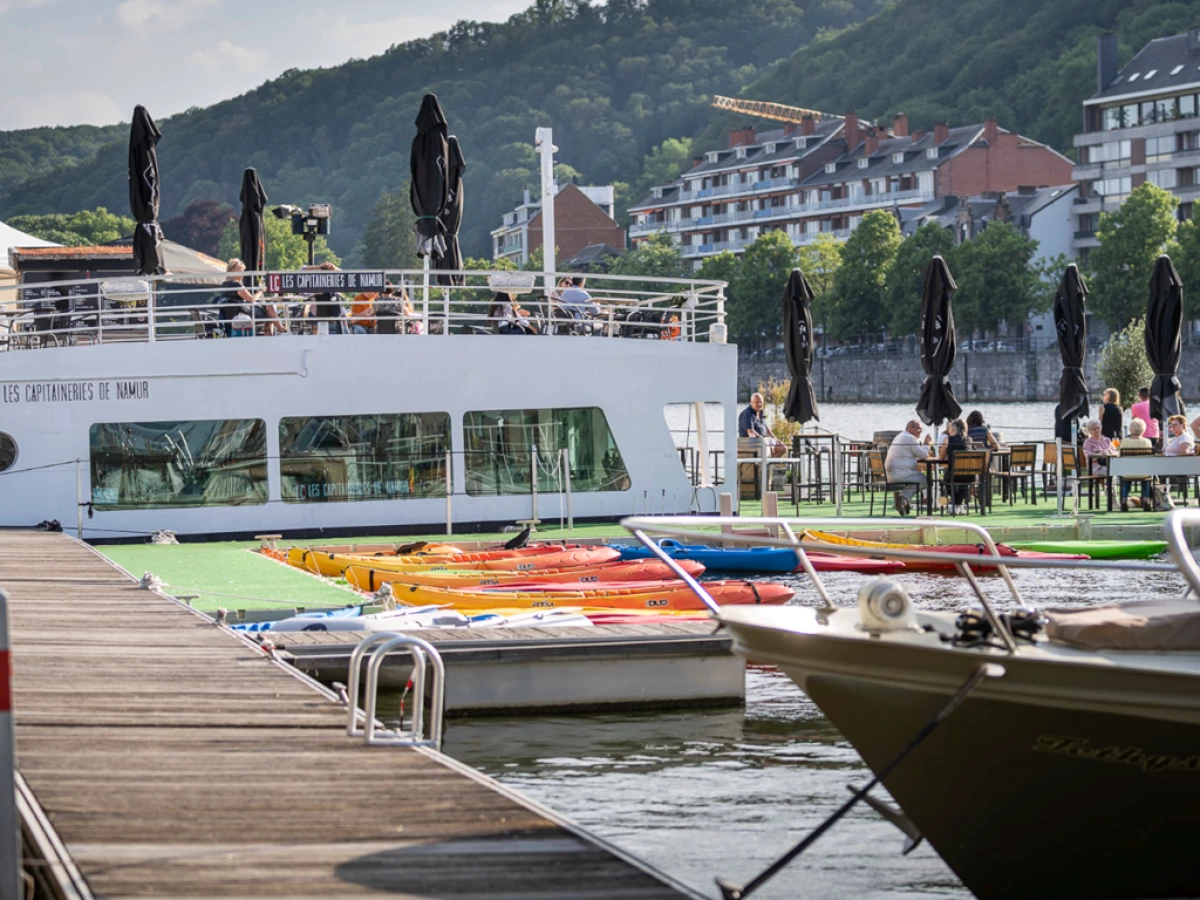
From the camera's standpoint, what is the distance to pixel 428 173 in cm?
2139

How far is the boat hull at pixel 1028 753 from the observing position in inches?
222

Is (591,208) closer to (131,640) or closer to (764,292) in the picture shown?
(764,292)

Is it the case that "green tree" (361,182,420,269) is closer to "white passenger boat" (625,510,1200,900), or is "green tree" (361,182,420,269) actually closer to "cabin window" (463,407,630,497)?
"cabin window" (463,407,630,497)

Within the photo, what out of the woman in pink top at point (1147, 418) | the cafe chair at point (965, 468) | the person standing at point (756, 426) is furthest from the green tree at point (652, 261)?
the cafe chair at point (965, 468)

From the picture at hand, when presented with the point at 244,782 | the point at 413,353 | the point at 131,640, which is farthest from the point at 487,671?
the point at 413,353

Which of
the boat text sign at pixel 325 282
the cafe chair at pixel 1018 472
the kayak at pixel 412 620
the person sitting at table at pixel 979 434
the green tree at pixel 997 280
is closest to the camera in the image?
the kayak at pixel 412 620

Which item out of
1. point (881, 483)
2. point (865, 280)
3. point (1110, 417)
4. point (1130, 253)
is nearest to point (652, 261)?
point (865, 280)

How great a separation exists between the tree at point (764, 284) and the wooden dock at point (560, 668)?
4242 inches

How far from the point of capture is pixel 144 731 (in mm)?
7414

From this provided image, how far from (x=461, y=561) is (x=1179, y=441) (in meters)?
9.87

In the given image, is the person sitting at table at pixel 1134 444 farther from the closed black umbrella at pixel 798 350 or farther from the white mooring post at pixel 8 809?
the white mooring post at pixel 8 809

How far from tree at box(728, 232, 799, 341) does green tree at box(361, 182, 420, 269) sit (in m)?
42.9

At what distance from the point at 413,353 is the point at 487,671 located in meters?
9.81

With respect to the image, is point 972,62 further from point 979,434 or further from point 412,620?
point 412,620
